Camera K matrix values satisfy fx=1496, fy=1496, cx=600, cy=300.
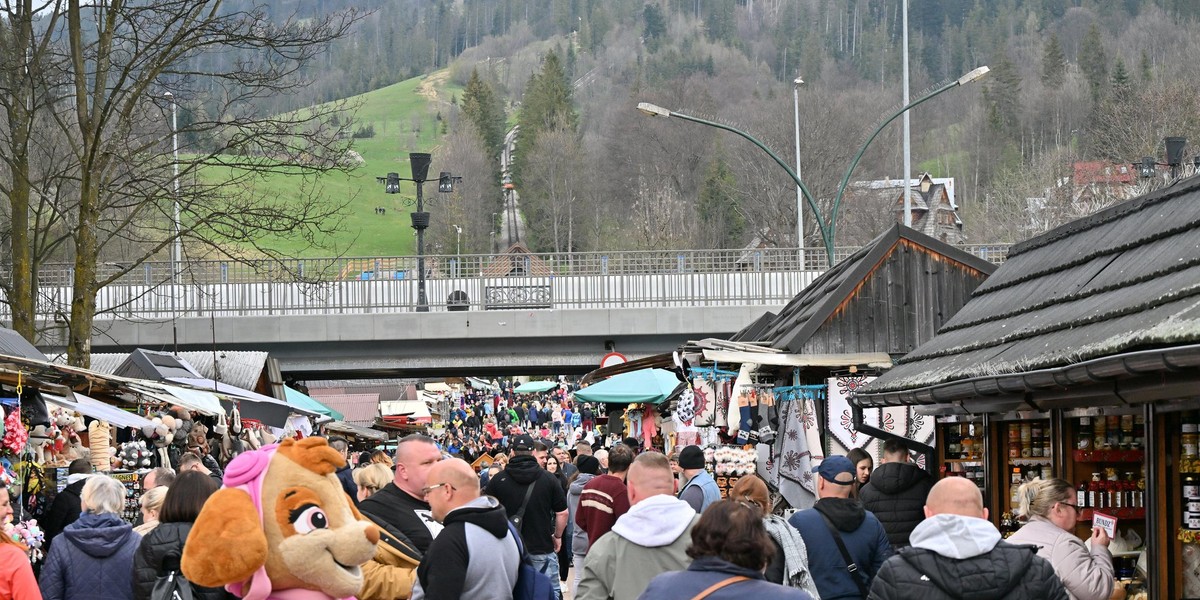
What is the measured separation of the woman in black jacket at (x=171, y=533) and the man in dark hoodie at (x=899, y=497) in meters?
4.64

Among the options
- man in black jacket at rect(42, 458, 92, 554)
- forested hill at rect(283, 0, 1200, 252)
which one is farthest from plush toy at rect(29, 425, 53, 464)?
forested hill at rect(283, 0, 1200, 252)

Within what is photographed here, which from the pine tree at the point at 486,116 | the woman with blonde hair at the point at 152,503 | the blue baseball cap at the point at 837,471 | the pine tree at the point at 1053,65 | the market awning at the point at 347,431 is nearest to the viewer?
the blue baseball cap at the point at 837,471

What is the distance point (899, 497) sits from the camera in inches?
403

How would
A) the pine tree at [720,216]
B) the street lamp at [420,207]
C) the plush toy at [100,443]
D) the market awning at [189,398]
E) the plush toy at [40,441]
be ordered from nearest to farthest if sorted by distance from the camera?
1. the plush toy at [40,441]
2. the plush toy at [100,443]
3. the market awning at [189,398]
4. the street lamp at [420,207]
5. the pine tree at [720,216]

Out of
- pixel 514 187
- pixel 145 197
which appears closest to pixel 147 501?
pixel 145 197

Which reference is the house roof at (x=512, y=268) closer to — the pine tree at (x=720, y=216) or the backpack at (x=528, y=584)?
the backpack at (x=528, y=584)

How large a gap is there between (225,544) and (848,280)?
12.0 m

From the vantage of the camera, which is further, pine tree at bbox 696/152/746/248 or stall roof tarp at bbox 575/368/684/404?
pine tree at bbox 696/152/746/248

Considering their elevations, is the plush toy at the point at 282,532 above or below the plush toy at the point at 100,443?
above

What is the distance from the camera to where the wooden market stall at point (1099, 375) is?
24.1ft

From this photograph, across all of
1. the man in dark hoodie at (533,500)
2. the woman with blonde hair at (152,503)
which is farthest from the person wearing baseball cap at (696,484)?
the woman with blonde hair at (152,503)

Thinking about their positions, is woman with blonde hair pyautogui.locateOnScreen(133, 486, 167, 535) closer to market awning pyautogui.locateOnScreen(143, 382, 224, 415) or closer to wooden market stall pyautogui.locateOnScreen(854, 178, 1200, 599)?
wooden market stall pyautogui.locateOnScreen(854, 178, 1200, 599)

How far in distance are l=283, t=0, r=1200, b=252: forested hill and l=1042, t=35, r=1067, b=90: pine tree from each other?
0.56 ft

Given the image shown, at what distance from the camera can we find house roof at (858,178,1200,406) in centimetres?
719
